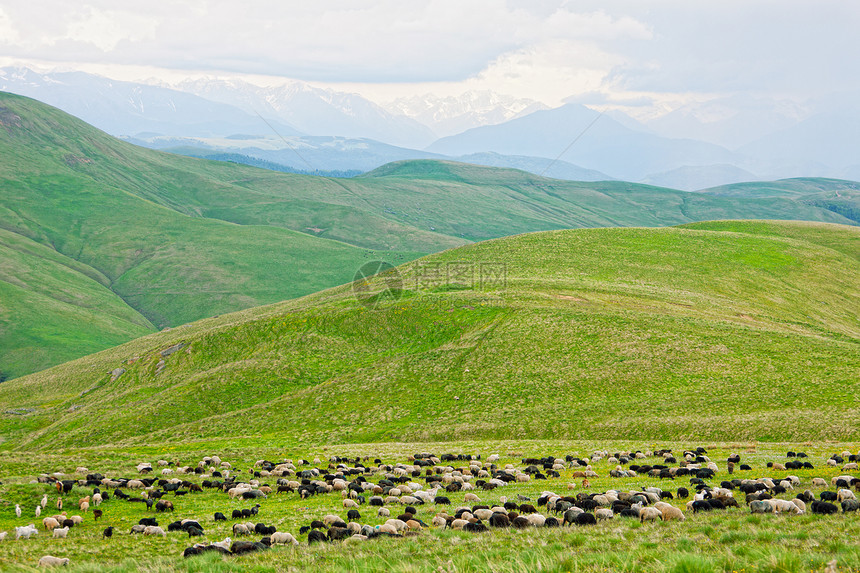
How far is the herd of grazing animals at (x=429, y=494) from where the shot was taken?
1734 cm

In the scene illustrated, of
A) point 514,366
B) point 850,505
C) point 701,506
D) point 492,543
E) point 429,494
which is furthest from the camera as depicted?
point 514,366

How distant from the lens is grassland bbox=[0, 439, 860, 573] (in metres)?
11.2

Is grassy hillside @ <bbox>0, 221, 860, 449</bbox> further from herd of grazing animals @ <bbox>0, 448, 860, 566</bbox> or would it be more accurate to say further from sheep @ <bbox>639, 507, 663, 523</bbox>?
sheep @ <bbox>639, 507, 663, 523</bbox>

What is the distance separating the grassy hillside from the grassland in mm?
18075

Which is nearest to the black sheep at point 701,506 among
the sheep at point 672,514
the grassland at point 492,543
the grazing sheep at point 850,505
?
the grassland at point 492,543

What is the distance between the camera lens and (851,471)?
24.6 meters

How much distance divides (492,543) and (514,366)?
42631 mm

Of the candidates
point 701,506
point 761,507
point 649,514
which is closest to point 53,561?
point 649,514

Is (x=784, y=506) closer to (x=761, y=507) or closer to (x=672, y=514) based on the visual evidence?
(x=761, y=507)

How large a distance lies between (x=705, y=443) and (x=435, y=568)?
32478 millimetres

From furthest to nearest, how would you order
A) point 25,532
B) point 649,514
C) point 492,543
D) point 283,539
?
point 25,532
point 649,514
point 283,539
point 492,543

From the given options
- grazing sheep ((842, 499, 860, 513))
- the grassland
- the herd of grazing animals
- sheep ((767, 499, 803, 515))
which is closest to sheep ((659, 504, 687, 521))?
the herd of grazing animals

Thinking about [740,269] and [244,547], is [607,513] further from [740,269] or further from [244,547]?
[740,269]

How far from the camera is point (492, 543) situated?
14.4 meters
